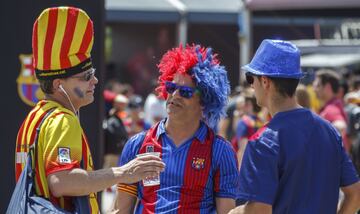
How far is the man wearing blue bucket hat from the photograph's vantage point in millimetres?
3385

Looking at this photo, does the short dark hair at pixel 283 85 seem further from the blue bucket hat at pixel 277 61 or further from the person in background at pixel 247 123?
the person in background at pixel 247 123

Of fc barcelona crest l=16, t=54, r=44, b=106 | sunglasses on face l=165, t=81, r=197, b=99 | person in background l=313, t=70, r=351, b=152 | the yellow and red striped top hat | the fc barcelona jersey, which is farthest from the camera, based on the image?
person in background l=313, t=70, r=351, b=152

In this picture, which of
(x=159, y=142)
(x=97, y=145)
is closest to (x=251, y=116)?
(x=97, y=145)

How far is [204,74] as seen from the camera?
14.0 feet

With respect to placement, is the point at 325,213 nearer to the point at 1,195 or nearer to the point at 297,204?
the point at 297,204

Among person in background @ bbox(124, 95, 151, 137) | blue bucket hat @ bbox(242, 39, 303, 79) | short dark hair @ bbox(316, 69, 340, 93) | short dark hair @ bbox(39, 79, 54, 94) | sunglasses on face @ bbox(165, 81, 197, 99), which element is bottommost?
person in background @ bbox(124, 95, 151, 137)

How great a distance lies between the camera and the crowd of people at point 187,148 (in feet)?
10.9

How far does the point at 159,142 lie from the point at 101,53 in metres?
1.62

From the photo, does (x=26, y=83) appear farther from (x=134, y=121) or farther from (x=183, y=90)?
(x=134, y=121)

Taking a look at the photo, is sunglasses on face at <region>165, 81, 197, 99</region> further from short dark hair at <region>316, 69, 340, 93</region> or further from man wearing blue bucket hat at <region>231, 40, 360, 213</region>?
short dark hair at <region>316, 69, 340, 93</region>

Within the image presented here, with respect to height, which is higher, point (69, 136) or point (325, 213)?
point (69, 136)

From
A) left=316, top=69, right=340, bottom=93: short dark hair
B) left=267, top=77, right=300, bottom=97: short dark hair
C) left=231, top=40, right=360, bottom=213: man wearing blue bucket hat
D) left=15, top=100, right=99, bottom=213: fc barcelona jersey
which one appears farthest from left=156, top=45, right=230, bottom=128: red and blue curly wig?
left=316, top=69, right=340, bottom=93: short dark hair

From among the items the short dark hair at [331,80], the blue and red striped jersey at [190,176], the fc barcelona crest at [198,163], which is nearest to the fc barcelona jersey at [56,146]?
the blue and red striped jersey at [190,176]

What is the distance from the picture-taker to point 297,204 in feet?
11.4
